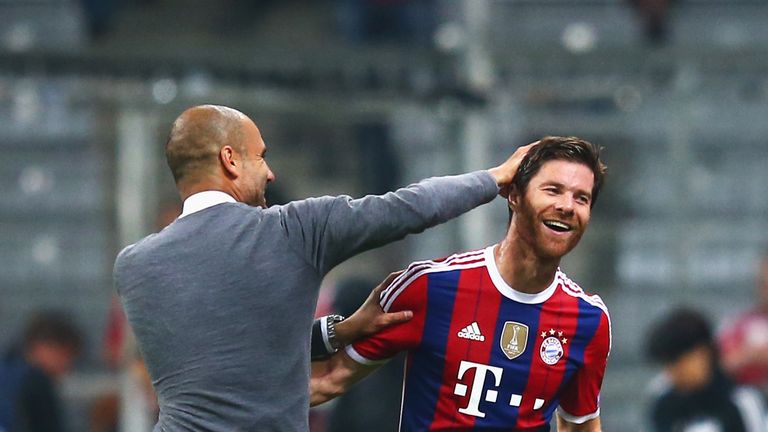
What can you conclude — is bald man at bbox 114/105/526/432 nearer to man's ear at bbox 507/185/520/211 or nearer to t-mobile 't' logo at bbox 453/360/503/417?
man's ear at bbox 507/185/520/211

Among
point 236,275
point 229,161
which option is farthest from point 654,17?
point 236,275

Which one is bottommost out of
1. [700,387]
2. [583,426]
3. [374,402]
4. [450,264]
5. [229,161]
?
[374,402]

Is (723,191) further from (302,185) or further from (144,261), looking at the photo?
(144,261)

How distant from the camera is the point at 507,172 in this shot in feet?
14.5

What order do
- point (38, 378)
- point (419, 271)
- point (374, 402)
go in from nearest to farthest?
1. point (419, 271)
2. point (374, 402)
3. point (38, 378)

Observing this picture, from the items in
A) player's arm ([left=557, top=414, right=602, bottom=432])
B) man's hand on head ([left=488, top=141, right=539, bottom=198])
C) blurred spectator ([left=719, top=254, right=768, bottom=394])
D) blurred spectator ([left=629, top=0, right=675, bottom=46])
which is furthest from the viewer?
blurred spectator ([left=629, top=0, right=675, bottom=46])

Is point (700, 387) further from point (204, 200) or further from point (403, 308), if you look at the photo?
point (204, 200)

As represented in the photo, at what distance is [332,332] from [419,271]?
12.7 inches

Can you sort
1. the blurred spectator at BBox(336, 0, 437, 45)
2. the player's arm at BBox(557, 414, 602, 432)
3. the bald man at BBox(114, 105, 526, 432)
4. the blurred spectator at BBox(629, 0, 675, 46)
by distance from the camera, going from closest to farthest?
the bald man at BBox(114, 105, 526, 432) < the player's arm at BBox(557, 414, 602, 432) < the blurred spectator at BBox(336, 0, 437, 45) < the blurred spectator at BBox(629, 0, 675, 46)

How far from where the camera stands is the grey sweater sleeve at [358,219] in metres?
4.06

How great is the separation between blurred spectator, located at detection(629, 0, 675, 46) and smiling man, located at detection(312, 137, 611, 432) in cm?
626

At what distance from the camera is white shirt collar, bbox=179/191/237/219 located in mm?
4141

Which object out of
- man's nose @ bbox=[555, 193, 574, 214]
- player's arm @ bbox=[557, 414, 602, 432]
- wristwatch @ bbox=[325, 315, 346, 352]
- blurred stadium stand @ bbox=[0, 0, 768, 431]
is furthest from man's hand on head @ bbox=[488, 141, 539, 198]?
blurred stadium stand @ bbox=[0, 0, 768, 431]

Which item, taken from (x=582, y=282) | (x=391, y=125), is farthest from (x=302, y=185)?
(x=582, y=282)
